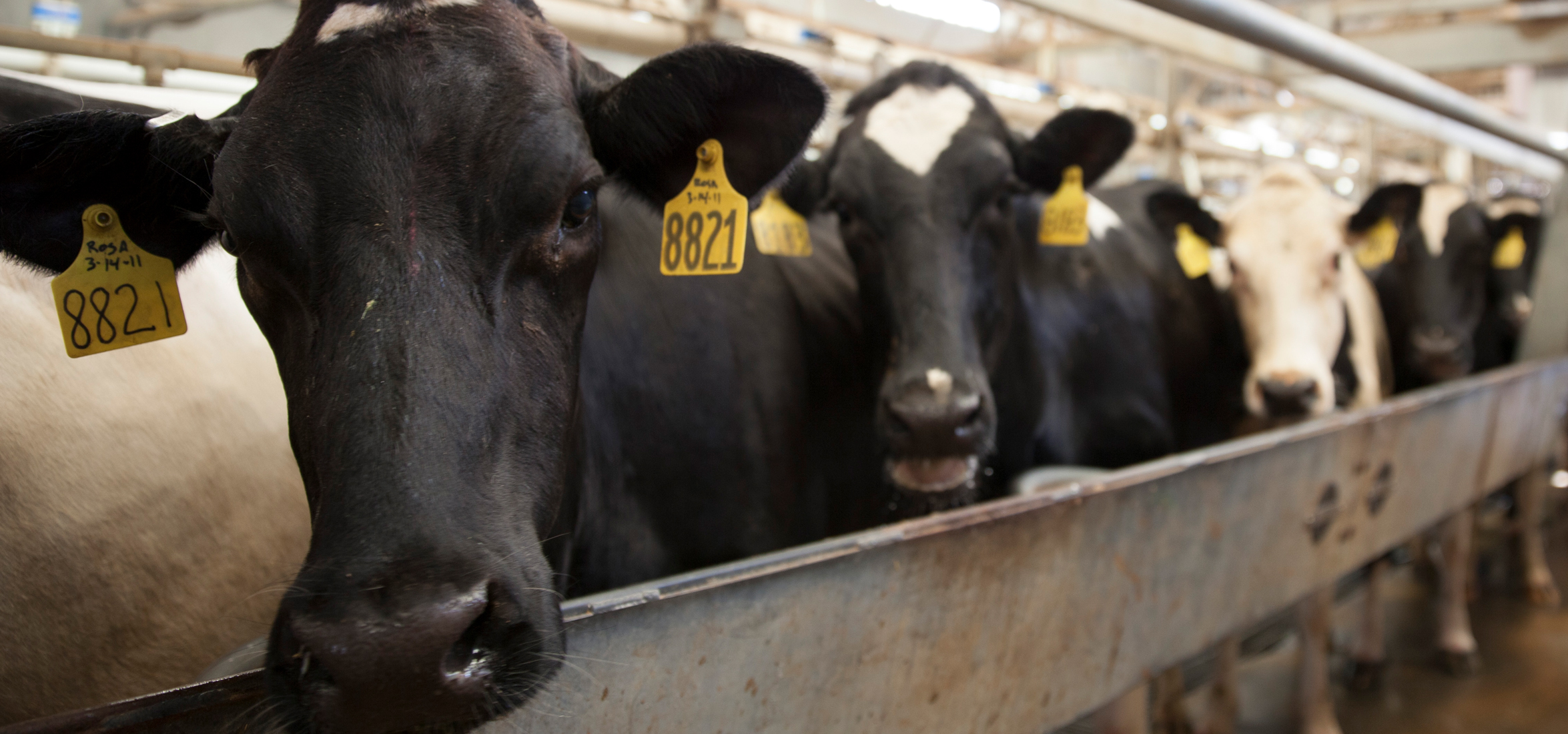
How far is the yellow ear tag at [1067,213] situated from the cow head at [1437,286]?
286 centimetres

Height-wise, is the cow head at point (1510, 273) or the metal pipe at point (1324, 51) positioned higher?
the metal pipe at point (1324, 51)

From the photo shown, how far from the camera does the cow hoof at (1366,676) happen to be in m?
3.77

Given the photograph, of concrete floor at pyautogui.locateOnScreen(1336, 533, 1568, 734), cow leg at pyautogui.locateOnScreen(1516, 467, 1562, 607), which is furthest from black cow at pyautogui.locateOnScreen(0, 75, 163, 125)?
cow leg at pyautogui.locateOnScreen(1516, 467, 1562, 607)

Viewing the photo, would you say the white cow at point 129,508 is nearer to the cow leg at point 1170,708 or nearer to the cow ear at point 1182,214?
the cow leg at point 1170,708

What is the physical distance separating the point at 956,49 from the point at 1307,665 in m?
10.8

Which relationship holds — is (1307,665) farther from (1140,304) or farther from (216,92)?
(216,92)

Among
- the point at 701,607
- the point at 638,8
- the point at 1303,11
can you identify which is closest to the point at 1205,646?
the point at 701,607

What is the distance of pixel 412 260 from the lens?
3.52 feet

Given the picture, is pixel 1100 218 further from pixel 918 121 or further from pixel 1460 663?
pixel 1460 663

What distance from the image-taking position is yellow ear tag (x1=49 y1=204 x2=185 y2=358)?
1.35 metres

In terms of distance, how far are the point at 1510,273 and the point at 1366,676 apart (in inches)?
120

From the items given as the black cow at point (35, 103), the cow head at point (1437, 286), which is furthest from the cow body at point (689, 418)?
the cow head at point (1437, 286)

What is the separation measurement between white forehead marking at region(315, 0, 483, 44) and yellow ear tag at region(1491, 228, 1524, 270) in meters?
6.07

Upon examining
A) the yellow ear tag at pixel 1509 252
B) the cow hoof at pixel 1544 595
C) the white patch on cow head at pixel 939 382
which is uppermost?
the yellow ear tag at pixel 1509 252
